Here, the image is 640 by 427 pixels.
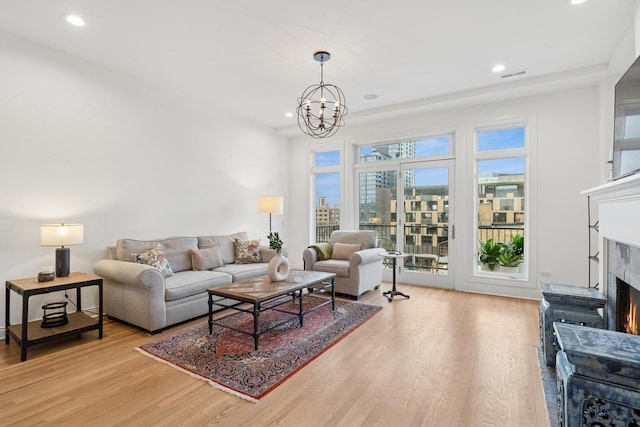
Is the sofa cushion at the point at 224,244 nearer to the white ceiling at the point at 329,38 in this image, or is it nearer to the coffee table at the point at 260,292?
the coffee table at the point at 260,292

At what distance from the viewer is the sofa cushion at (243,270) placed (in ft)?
13.4

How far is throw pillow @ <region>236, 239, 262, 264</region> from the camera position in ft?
15.6

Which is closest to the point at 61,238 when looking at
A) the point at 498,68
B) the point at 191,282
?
the point at 191,282

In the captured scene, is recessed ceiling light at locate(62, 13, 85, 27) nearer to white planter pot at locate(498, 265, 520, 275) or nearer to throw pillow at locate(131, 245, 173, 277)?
throw pillow at locate(131, 245, 173, 277)

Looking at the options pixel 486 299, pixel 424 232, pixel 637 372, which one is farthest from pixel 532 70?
pixel 637 372

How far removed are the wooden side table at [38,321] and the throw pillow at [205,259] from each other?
124cm

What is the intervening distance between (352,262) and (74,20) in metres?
3.91

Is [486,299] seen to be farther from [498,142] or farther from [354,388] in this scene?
[354,388]

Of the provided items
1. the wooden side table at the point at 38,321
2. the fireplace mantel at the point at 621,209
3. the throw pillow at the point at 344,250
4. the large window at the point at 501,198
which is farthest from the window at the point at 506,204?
the wooden side table at the point at 38,321

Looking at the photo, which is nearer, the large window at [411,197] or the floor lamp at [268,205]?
the large window at [411,197]

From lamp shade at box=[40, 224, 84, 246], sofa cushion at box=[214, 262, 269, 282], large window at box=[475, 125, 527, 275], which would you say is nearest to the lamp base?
lamp shade at box=[40, 224, 84, 246]

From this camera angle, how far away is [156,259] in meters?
3.67

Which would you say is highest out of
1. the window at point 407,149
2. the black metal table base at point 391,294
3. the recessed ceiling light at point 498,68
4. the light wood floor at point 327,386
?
the recessed ceiling light at point 498,68

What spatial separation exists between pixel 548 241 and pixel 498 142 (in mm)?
Result: 1569
